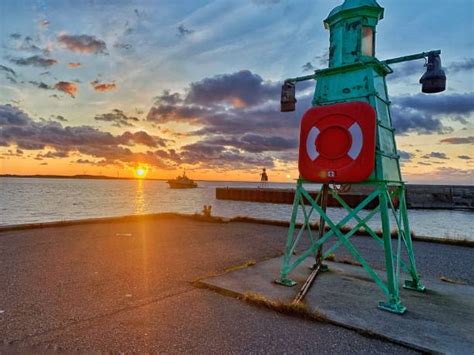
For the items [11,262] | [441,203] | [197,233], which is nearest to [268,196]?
[441,203]

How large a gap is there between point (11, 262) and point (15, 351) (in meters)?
5.11

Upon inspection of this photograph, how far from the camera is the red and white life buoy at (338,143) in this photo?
5.23 m

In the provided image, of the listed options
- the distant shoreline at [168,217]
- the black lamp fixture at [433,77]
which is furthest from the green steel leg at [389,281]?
the distant shoreline at [168,217]

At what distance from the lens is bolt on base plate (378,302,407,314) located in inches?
188

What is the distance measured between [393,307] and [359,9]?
17.7 ft

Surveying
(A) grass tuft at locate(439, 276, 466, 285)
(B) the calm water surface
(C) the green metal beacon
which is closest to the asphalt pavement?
(A) grass tuft at locate(439, 276, 466, 285)

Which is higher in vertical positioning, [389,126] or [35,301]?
[389,126]

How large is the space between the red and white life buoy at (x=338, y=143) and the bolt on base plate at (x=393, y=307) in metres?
2.10

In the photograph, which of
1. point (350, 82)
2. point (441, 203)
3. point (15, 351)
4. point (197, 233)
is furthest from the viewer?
point (441, 203)

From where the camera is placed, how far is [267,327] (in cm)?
425

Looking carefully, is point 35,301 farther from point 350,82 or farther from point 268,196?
point 268,196

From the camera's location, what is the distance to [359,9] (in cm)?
572

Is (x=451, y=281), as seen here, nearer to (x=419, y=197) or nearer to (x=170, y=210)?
(x=170, y=210)

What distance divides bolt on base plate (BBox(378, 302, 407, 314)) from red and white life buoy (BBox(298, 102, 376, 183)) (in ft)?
6.88
